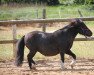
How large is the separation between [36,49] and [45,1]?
30015 mm

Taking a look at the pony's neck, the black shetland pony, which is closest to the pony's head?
the black shetland pony

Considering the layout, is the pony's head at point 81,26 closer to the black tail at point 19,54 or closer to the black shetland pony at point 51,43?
the black shetland pony at point 51,43

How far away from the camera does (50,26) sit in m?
23.6

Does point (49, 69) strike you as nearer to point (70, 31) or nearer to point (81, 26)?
point (70, 31)

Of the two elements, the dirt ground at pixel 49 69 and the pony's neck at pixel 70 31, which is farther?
the pony's neck at pixel 70 31

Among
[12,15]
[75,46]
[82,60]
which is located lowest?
[12,15]

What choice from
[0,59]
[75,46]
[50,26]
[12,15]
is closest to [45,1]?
[12,15]

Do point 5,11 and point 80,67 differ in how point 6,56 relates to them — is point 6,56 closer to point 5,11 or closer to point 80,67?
point 80,67

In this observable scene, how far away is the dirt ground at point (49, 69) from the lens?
8.95m

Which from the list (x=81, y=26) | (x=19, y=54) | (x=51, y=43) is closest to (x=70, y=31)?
(x=81, y=26)

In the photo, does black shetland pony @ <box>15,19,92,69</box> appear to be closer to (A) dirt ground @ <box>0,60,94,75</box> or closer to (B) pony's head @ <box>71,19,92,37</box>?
(B) pony's head @ <box>71,19,92,37</box>

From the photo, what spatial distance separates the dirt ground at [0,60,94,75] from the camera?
895 cm

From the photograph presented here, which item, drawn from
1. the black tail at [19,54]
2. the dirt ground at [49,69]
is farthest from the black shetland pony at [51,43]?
the dirt ground at [49,69]

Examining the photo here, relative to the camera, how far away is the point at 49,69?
370 inches
